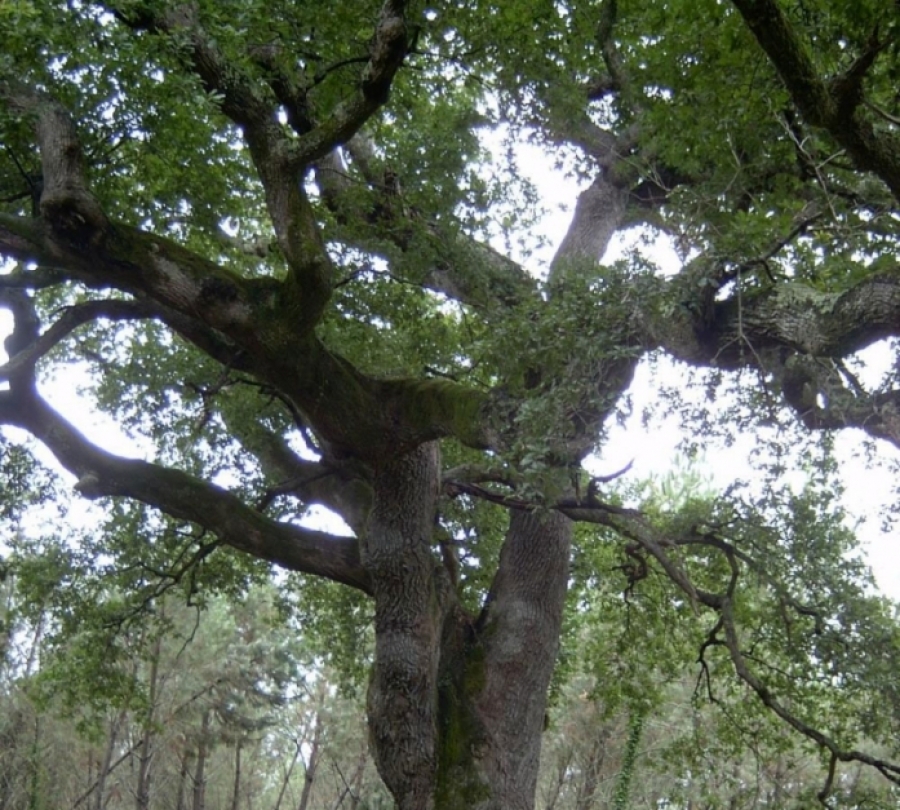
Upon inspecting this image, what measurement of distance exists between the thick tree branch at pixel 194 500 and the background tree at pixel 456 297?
0.08 feet

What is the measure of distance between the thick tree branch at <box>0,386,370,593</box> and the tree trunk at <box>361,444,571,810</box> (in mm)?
451

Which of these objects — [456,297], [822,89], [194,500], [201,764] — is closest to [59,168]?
[194,500]

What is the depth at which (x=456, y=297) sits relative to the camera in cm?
820

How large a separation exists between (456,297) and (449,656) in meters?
3.03

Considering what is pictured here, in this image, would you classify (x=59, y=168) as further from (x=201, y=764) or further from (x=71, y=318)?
(x=201, y=764)

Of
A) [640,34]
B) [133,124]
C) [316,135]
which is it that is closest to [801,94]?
[316,135]

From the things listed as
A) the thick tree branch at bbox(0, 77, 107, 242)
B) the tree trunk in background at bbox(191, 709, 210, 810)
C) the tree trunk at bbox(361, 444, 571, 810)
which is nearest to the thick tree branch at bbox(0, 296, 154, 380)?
the thick tree branch at bbox(0, 77, 107, 242)

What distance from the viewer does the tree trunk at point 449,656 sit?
669cm

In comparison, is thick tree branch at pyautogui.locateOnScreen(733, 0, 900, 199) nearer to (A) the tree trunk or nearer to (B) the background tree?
(B) the background tree

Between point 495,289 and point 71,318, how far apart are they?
346 centimetres

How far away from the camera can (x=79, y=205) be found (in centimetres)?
583

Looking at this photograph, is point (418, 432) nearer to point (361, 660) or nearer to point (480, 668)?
point (480, 668)

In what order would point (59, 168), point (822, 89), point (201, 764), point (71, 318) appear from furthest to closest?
1. point (201, 764)
2. point (71, 318)
3. point (59, 168)
4. point (822, 89)

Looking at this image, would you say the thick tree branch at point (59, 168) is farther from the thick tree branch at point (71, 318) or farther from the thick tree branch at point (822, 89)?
the thick tree branch at point (822, 89)
